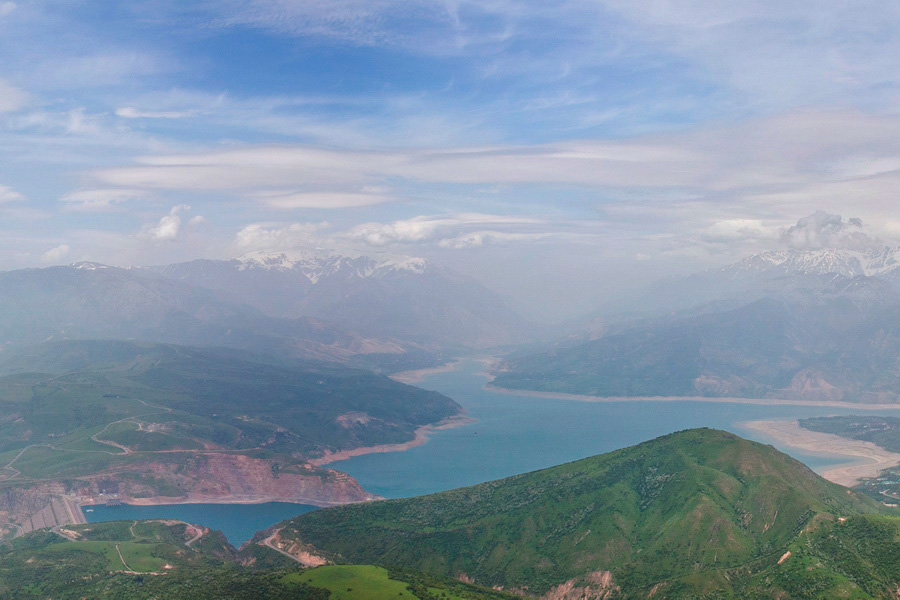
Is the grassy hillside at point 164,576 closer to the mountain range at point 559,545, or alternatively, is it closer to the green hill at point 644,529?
the mountain range at point 559,545

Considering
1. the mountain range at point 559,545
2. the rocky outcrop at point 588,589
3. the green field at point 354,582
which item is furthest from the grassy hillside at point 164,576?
the rocky outcrop at point 588,589

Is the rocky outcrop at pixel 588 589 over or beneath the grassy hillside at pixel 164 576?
beneath

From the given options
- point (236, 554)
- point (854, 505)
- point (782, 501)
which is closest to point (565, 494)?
point (782, 501)

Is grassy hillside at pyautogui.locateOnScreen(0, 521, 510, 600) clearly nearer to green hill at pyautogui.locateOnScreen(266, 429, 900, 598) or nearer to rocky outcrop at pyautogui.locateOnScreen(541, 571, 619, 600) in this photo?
rocky outcrop at pyautogui.locateOnScreen(541, 571, 619, 600)

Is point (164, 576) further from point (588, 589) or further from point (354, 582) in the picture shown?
point (588, 589)

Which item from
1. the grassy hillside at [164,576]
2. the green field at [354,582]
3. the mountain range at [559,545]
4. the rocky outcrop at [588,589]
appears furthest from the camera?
the rocky outcrop at [588,589]

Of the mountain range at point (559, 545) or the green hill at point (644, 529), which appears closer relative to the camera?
the mountain range at point (559, 545)

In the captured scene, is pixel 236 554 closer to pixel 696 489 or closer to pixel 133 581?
pixel 133 581

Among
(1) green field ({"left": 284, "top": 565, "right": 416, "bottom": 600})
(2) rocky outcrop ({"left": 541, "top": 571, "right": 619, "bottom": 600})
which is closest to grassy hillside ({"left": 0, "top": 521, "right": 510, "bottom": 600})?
(1) green field ({"left": 284, "top": 565, "right": 416, "bottom": 600})
